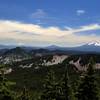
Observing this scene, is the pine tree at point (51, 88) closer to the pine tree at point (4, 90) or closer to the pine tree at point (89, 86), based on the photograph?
the pine tree at point (89, 86)

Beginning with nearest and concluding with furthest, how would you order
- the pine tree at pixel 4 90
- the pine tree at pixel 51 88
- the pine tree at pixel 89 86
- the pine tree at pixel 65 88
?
the pine tree at pixel 4 90, the pine tree at pixel 89 86, the pine tree at pixel 65 88, the pine tree at pixel 51 88

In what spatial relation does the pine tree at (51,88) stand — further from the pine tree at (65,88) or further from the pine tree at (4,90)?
the pine tree at (4,90)

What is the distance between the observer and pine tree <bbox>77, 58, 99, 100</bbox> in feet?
105

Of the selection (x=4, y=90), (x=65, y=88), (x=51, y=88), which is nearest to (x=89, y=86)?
(x=65, y=88)

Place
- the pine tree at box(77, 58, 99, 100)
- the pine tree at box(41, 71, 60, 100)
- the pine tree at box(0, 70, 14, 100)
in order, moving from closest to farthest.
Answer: the pine tree at box(0, 70, 14, 100) → the pine tree at box(77, 58, 99, 100) → the pine tree at box(41, 71, 60, 100)

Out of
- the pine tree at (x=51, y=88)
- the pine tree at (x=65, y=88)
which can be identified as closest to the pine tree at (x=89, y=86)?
the pine tree at (x=65, y=88)

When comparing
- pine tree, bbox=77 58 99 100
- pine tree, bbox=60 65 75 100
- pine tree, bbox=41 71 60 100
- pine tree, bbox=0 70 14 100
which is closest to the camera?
→ pine tree, bbox=0 70 14 100

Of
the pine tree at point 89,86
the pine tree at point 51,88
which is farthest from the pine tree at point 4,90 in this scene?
the pine tree at point 89,86

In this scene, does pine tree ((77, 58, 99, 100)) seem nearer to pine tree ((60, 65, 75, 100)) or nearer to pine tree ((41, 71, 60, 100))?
pine tree ((60, 65, 75, 100))

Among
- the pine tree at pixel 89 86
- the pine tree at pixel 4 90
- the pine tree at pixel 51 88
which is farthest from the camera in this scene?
the pine tree at pixel 51 88

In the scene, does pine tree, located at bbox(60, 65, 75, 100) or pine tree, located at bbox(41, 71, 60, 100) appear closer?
pine tree, located at bbox(60, 65, 75, 100)

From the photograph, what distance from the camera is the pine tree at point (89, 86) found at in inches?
1255

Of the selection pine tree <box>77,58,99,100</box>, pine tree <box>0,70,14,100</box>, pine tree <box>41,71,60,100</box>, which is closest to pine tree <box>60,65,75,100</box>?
pine tree <box>41,71,60,100</box>

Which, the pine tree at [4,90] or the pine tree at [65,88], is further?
the pine tree at [65,88]
